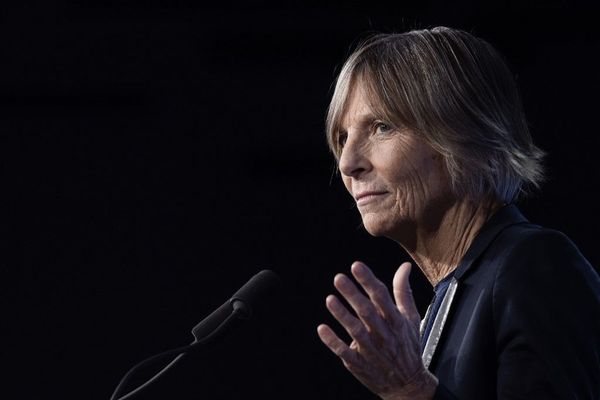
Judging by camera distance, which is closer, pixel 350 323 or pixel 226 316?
pixel 350 323

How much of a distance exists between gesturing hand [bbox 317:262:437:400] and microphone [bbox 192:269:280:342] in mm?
253

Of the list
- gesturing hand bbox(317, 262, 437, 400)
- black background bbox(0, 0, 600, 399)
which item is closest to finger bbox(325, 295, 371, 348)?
gesturing hand bbox(317, 262, 437, 400)

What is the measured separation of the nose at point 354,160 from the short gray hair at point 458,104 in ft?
0.25

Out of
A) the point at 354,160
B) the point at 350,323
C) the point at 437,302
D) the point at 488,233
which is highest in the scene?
the point at 354,160

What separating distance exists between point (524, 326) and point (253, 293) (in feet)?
1.47

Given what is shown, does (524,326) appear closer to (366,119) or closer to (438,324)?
(438,324)

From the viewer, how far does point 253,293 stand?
144 centimetres

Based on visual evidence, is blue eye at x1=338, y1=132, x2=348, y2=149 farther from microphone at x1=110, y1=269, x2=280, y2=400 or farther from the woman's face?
microphone at x1=110, y1=269, x2=280, y2=400

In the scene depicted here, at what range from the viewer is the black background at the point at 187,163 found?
3.13 m

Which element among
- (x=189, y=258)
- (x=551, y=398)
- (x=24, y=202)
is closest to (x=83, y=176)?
(x=24, y=202)

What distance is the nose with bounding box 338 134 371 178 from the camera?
65.2 inches

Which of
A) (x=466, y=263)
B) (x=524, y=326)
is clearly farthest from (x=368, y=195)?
(x=524, y=326)

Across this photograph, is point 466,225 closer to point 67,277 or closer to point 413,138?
point 413,138

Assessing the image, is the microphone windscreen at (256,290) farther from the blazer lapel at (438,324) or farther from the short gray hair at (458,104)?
the short gray hair at (458,104)
